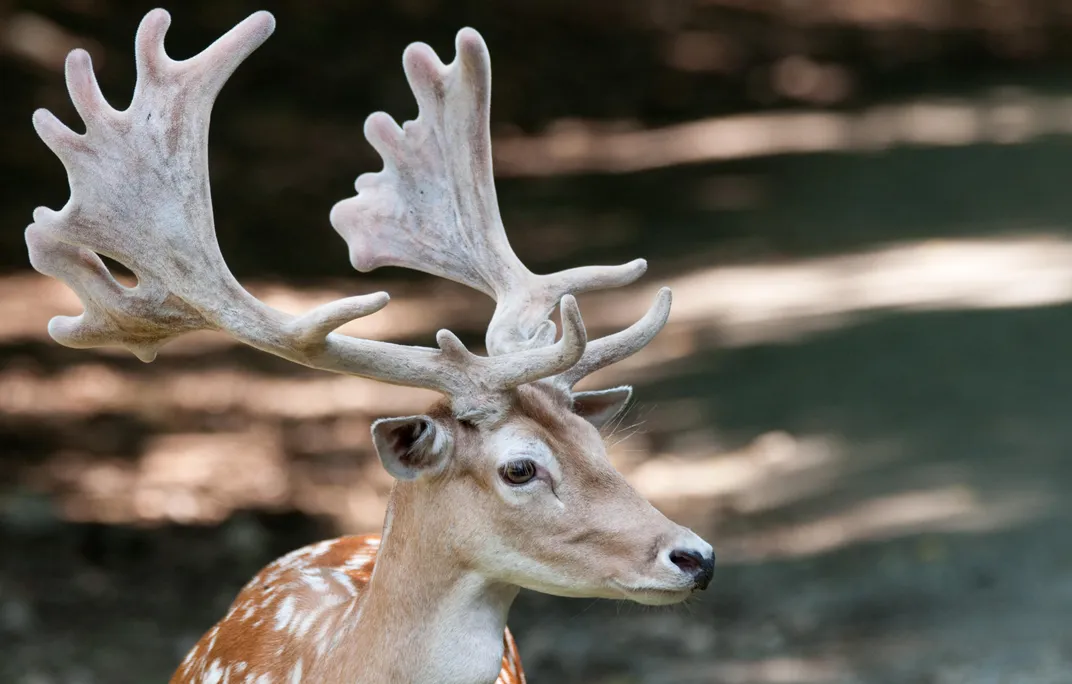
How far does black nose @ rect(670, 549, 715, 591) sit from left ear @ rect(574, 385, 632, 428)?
1.35 ft

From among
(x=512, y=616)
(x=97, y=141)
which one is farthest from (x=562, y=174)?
(x=97, y=141)

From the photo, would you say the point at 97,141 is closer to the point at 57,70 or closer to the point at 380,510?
the point at 380,510

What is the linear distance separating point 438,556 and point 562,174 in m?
3.88

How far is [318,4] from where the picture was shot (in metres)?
5.93

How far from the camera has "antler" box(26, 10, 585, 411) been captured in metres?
2.38

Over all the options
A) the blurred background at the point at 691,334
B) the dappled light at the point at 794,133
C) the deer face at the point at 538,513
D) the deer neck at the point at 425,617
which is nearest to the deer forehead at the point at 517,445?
the deer face at the point at 538,513

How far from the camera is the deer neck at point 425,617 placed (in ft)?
7.58

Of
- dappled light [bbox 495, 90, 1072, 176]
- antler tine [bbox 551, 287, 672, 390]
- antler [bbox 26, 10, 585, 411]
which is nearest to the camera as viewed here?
antler [bbox 26, 10, 585, 411]

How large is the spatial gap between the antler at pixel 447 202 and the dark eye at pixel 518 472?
0.47m

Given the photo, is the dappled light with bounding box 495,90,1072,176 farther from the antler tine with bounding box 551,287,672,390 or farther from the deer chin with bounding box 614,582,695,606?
the deer chin with bounding box 614,582,695,606

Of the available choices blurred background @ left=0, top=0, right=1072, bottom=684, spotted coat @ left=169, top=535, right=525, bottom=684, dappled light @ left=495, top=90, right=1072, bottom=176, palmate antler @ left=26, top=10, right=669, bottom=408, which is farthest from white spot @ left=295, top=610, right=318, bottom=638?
dappled light @ left=495, top=90, right=1072, bottom=176

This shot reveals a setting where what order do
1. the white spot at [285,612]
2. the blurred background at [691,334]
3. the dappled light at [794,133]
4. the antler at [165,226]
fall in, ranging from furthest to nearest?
the dappled light at [794,133], the blurred background at [691,334], the white spot at [285,612], the antler at [165,226]

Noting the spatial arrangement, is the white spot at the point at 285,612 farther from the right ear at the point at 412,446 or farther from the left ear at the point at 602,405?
the left ear at the point at 602,405

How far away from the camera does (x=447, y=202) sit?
286 centimetres
